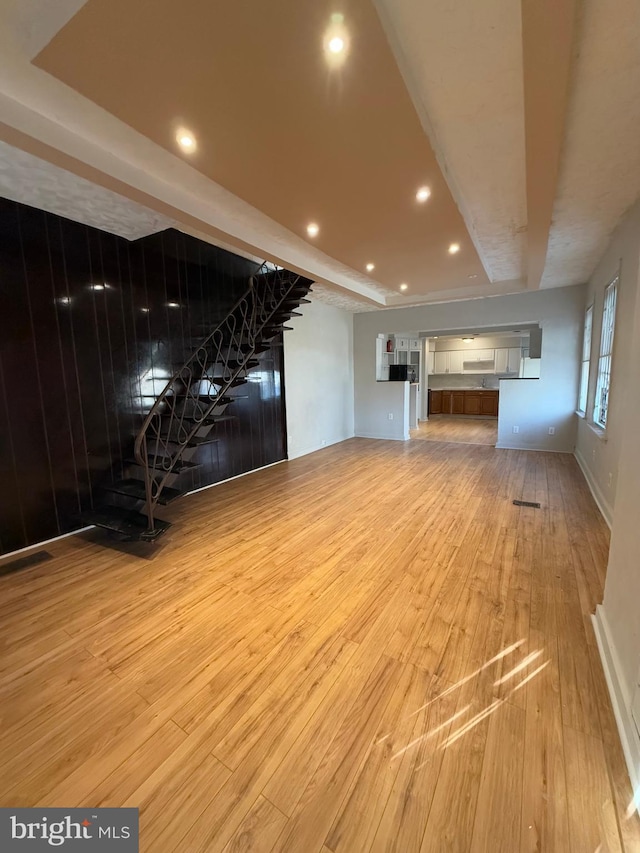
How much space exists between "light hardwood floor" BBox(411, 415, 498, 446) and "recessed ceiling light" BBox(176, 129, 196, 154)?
253 inches

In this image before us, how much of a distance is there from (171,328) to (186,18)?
299 cm

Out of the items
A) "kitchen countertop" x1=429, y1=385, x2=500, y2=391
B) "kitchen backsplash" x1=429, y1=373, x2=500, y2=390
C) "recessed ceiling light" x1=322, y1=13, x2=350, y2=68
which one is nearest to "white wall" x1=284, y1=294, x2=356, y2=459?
"recessed ceiling light" x1=322, y1=13, x2=350, y2=68

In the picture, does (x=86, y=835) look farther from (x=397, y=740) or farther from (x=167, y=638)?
(x=397, y=740)

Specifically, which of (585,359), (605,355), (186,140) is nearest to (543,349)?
(585,359)

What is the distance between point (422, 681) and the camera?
5.26ft

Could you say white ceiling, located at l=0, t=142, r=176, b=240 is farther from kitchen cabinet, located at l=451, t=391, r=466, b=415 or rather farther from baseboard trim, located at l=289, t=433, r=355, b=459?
kitchen cabinet, located at l=451, t=391, r=466, b=415

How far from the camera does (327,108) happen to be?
1.70m

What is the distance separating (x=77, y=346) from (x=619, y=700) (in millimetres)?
4328

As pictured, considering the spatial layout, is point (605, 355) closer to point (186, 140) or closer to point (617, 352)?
point (617, 352)

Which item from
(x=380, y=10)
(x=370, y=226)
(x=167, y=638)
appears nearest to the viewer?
(x=380, y=10)

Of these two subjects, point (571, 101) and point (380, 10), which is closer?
point (380, 10)

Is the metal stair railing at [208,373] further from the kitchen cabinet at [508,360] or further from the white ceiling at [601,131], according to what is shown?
the kitchen cabinet at [508,360]

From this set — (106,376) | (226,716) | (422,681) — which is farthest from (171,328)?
(422,681)

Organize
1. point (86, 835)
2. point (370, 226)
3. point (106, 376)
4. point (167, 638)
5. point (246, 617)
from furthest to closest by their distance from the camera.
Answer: point (106, 376), point (370, 226), point (246, 617), point (167, 638), point (86, 835)
